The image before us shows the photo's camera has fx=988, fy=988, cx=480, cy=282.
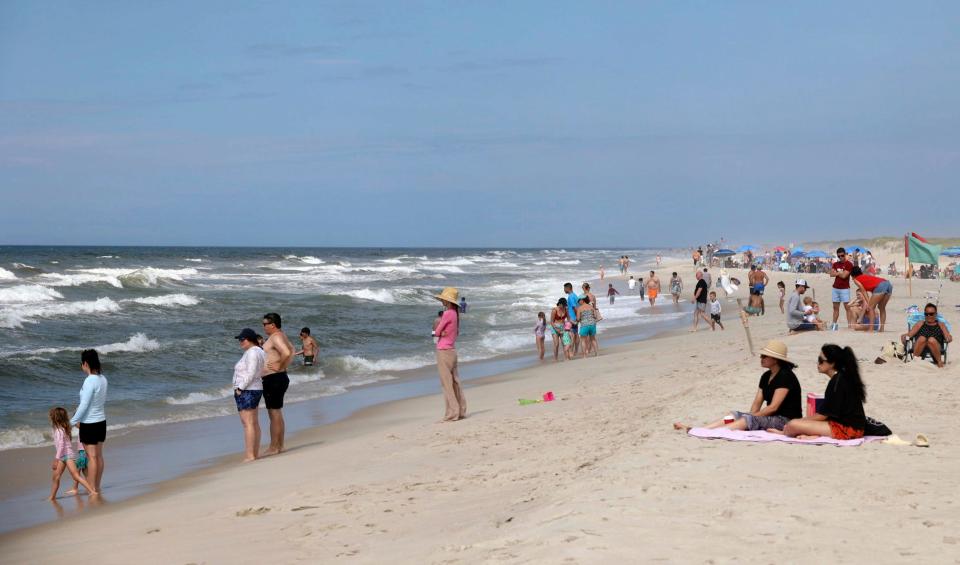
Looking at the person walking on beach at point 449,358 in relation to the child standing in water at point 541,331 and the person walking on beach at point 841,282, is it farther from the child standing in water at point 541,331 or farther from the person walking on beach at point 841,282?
the person walking on beach at point 841,282

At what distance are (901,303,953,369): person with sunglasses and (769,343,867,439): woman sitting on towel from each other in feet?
17.1

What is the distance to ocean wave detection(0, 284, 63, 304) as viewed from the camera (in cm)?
3444

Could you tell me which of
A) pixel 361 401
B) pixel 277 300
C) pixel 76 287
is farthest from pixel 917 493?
pixel 76 287

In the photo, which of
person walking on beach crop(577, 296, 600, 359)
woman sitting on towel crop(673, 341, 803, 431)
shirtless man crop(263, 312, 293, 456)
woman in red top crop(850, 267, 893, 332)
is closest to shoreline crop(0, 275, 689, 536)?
shirtless man crop(263, 312, 293, 456)

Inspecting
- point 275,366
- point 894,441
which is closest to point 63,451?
point 275,366

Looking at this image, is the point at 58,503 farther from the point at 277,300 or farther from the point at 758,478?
the point at 277,300

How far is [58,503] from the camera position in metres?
8.41

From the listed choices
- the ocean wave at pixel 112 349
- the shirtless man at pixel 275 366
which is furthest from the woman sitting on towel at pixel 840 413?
the ocean wave at pixel 112 349

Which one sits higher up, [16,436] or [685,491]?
[685,491]

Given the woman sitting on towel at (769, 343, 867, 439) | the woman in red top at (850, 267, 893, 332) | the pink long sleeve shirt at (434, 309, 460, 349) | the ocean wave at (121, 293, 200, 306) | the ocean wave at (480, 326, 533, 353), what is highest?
the woman in red top at (850, 267, 893, 332)

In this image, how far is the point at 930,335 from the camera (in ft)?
40.6

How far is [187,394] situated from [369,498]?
8.50 m

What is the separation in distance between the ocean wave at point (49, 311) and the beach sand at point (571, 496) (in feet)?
57.8

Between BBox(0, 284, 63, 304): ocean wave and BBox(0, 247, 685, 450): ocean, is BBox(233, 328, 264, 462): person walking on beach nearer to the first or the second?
BBox(0, 247, 685, 450): ocean
